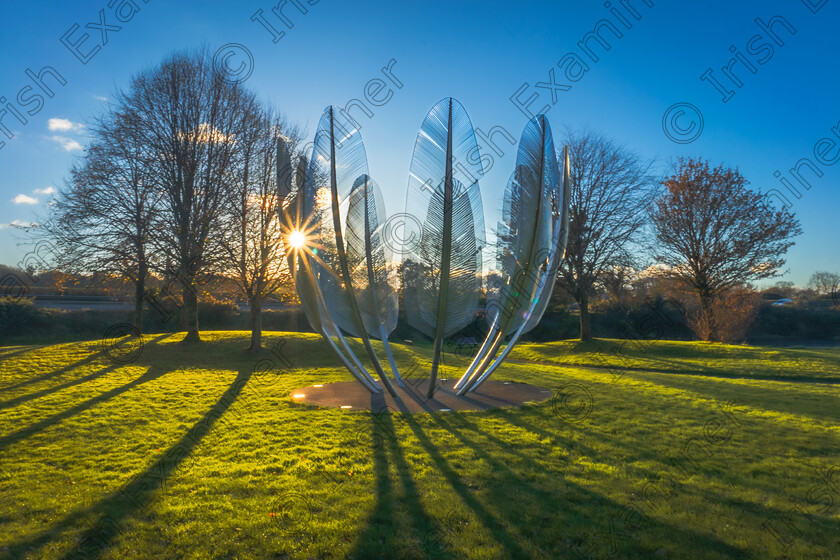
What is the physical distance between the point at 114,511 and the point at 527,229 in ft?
23.9

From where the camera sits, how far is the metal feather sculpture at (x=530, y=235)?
8578 millimetres

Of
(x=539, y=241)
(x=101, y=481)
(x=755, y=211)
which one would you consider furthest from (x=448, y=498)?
(x=755, y=211)

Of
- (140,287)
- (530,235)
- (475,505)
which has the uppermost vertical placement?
(530,235)

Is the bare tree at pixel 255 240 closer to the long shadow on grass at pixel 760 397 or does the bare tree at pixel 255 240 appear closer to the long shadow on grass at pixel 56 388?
the long shadow on grass at pixel 56 388

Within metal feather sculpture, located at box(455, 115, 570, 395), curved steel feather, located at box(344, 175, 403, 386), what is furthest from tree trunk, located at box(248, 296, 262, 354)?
metal feather sculpture, located at box(455, 115, 570, 395)

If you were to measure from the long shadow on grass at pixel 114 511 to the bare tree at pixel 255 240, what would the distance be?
11.1 meters

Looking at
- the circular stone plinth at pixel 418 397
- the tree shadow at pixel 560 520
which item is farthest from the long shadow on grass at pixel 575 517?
the circular stone plinth at pixel 418 397

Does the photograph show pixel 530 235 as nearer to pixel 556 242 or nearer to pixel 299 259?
pixel 556 242

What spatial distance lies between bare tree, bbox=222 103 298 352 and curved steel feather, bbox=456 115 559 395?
33.6ft

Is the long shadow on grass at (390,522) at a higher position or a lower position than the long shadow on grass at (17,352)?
lower

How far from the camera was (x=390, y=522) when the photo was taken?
4023mm

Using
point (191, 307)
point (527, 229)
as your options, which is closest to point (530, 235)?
point (527, 229)

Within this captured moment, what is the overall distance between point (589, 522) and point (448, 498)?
1.31 meters

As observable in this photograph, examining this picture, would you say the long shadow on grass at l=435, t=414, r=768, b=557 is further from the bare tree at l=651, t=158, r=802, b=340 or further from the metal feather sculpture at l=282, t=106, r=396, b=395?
the bare tree at l=651, t=158, r=802, b=340
